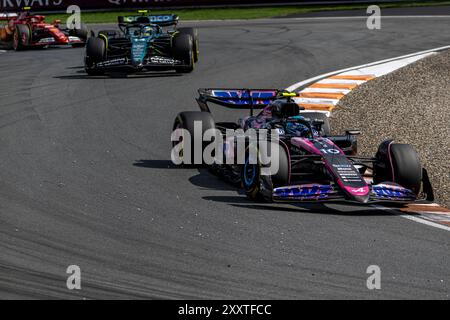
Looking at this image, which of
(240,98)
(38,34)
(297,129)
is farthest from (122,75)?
(297,129)

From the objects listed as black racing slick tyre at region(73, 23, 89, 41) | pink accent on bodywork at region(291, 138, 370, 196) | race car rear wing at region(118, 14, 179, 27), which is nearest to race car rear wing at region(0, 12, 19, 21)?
black racing slick tyre at region(73, 23, 89, 41)

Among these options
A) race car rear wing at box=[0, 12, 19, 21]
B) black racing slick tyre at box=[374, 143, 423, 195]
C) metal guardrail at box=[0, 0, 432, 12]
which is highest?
metal guardrail at box=[0, 0, 432, 12]

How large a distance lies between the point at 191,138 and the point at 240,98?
4.76 ft

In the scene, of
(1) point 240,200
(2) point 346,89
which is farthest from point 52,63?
(1) point 240,200

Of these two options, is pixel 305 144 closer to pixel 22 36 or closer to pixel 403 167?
pixel 403 167

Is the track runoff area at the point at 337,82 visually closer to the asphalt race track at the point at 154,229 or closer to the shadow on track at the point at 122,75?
the asphalt race track at the point at 154,229

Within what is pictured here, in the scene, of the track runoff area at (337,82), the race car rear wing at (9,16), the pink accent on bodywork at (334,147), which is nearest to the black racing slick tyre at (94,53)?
the track runoff area at (337,82)

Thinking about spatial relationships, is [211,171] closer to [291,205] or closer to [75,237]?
[291,205]

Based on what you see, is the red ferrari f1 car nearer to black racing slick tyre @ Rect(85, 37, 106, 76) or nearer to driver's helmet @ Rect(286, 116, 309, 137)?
black racing slick tyre @ Rect(85, 37, 106, 76)

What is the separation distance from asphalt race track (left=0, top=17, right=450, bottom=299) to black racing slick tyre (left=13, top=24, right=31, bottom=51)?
33.1 ft

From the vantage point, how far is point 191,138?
12508 mm

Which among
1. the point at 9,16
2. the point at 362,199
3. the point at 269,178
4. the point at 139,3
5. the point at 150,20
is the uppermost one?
the point at 139,3

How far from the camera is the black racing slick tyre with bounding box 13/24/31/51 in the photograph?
27703 millimetres

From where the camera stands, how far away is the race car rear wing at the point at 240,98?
1355 centimetres
